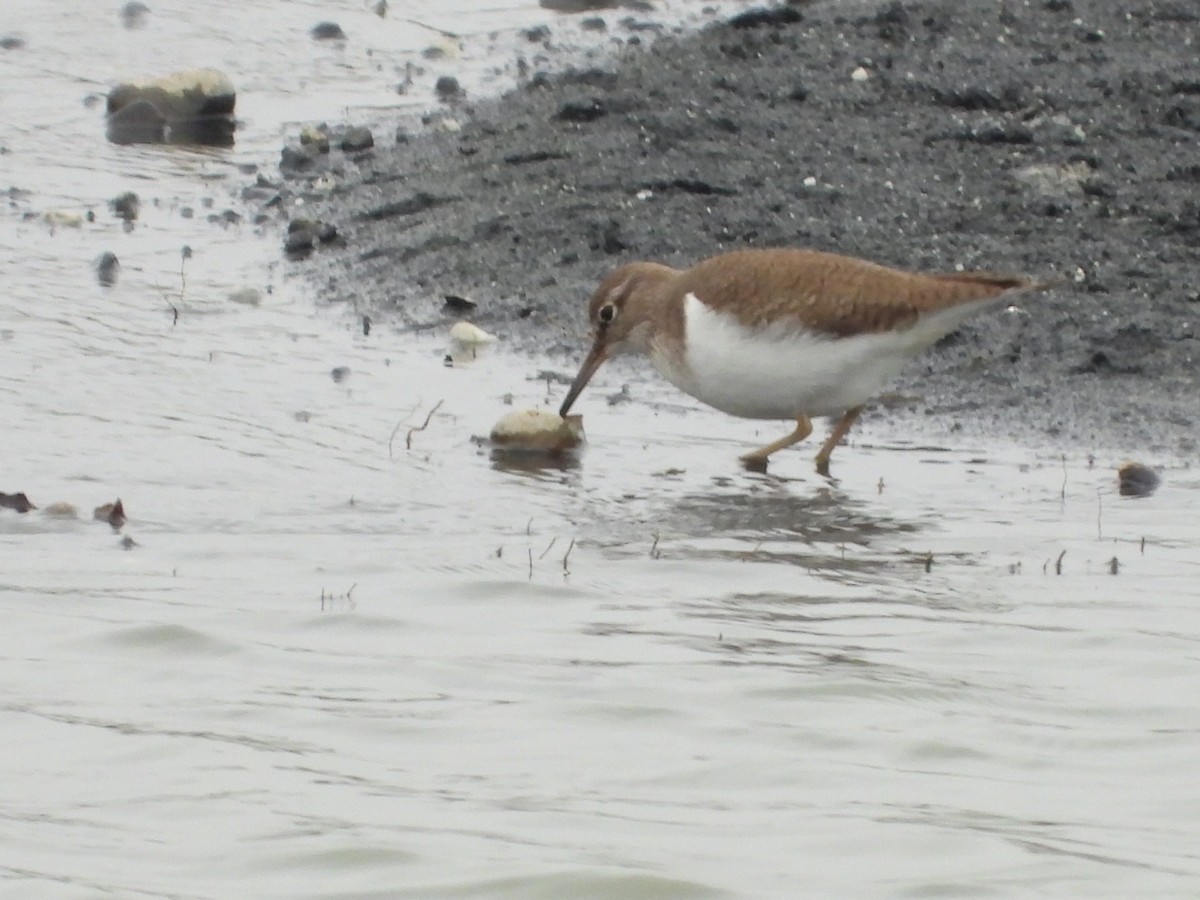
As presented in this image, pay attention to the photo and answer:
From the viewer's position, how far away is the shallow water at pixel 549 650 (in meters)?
4.75

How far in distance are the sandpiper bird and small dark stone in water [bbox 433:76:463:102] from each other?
629cm

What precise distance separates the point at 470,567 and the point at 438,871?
228cm

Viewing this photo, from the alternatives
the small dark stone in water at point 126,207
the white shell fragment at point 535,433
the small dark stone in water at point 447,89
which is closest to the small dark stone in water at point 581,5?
the small dark stone in water at point 447,89

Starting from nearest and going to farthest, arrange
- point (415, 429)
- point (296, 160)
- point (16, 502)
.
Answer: point (16, 502) < point (415, 429) < point (296, 160)

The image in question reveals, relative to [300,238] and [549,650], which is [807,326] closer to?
[549,650]

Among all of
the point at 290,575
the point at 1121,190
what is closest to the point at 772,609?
the point at 290,575

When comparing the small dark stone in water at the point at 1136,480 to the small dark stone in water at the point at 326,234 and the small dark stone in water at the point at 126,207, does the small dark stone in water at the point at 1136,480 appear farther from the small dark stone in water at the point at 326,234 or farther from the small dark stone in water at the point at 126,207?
the small dark stone in water at the point at 126,207

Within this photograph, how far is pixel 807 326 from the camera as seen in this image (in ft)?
27.0

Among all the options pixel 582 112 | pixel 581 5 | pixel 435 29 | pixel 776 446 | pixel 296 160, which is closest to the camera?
pixel 776 446

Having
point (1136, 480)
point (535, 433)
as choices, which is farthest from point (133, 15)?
point (1136, 480)

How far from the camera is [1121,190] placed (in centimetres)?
1054

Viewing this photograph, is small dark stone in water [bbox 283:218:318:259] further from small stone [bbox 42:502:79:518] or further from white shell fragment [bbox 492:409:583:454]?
small stone [bbox 42:502:79:518]

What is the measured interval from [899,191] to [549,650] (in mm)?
5198

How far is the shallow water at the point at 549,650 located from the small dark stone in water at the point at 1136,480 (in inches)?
3.1
